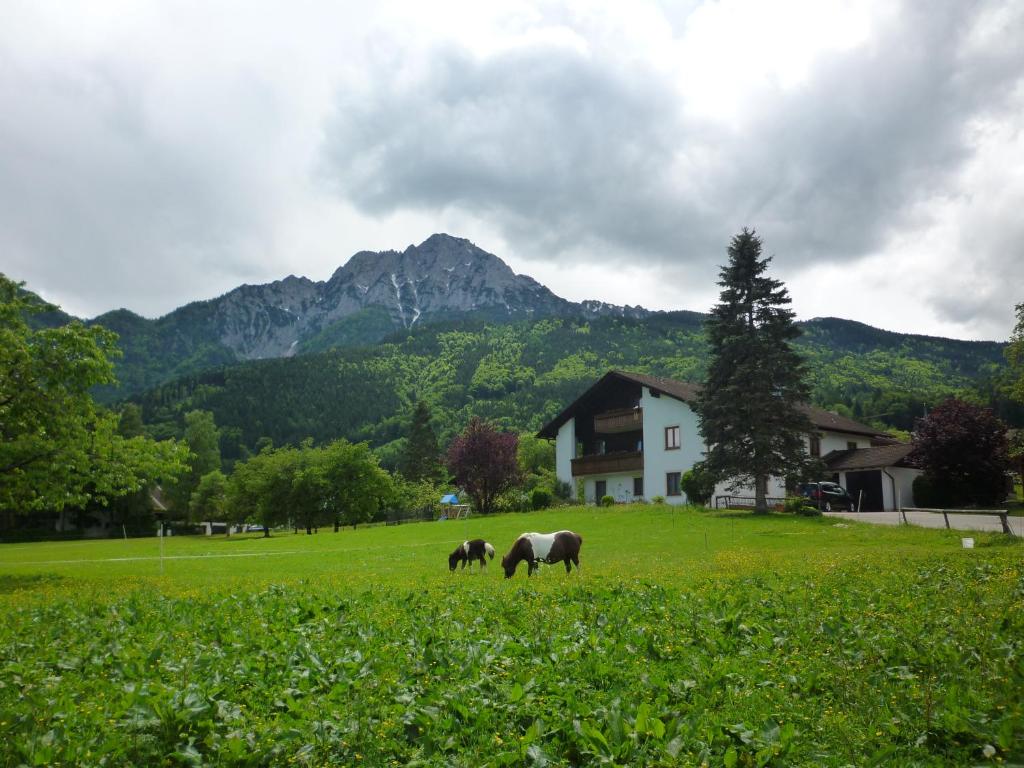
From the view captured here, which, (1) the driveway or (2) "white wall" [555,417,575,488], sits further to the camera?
(2) "white wall" [555,417,575,488]

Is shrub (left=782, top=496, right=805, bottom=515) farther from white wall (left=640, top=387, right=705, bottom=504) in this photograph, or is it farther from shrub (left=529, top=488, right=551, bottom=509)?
shrub (left=529, top=488, right=551, bottom=509)

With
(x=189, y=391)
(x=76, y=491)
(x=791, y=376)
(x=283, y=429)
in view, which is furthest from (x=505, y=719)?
(x=189, y=391)

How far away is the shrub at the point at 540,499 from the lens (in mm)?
54344

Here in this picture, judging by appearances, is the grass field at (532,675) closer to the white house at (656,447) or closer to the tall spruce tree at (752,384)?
the tall spruce tree at (752,384)

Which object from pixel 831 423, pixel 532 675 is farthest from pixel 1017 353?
pixel 532 675

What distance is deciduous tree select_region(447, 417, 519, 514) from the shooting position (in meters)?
60.5

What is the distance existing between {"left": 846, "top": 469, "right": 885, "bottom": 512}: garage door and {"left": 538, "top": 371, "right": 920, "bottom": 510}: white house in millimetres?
68

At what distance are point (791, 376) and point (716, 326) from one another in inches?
210

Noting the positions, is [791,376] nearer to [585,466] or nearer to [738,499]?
[738,499]

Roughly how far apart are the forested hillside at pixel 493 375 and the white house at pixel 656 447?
179 ft

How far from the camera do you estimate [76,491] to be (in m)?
21.8

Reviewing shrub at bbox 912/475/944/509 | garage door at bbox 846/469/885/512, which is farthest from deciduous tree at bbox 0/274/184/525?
garage door at bbox 846/469/885/512

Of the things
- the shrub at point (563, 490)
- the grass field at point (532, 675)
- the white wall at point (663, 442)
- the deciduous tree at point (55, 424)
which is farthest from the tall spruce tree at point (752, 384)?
the deciduous tree at point (55, 424)

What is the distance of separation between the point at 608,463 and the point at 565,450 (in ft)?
22.6
